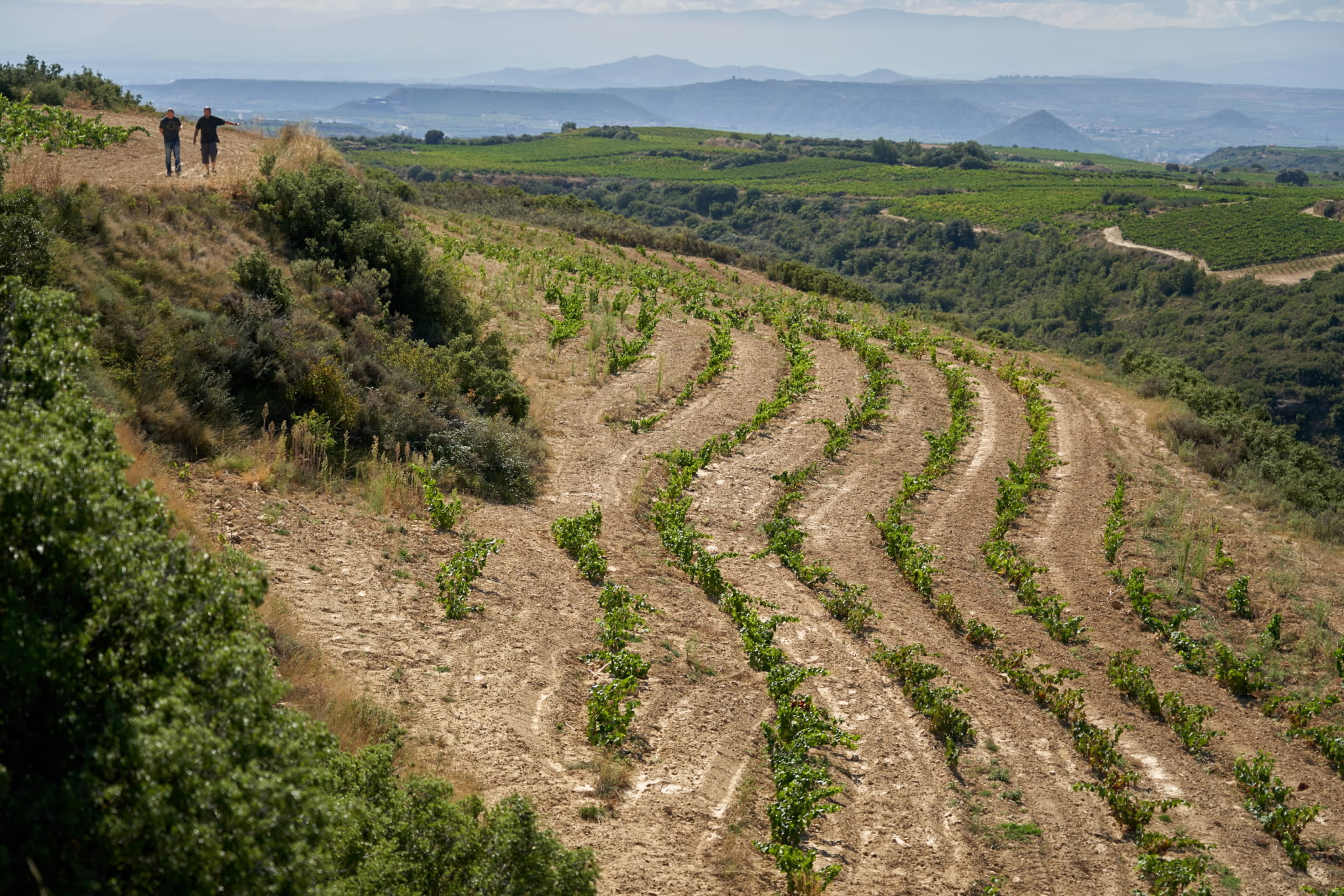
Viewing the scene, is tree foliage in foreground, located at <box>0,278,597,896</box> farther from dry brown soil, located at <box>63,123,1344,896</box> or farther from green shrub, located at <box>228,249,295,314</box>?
green shrub, located at <box>228,249,295,314</box>

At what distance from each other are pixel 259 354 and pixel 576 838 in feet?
24.0

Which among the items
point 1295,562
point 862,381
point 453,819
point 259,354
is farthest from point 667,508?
point 862,381

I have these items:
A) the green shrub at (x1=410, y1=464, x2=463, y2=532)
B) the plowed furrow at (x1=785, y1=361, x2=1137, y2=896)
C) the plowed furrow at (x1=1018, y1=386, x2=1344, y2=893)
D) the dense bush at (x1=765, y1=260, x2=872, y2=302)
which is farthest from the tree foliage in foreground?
the dense bush at (x1=765, y1=260, x2=872, y2=302)

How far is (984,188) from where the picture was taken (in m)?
91.6

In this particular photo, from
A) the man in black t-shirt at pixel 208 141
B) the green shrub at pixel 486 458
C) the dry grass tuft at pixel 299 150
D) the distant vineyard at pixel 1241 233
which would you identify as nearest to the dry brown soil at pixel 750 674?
the green shrub at pixel 486 458

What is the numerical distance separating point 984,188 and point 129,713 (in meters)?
98.3

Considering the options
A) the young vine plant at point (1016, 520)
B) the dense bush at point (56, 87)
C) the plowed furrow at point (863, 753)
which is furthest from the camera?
the dense bush at point (56, 87)

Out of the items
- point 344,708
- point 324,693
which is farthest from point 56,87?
point 344,708

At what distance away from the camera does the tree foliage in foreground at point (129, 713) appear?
293 cm

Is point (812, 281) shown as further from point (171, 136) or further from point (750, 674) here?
point (750, 674)

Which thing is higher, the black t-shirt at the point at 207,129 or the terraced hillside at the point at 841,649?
the black t-shirt at the point at 207,129

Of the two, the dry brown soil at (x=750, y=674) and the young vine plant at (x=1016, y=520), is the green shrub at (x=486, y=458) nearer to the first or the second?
the dry brown soil at (x=750, y=674)

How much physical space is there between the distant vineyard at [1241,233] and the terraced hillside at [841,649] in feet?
172

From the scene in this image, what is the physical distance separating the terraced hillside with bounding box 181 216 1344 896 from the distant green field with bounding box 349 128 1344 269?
54.1 m
